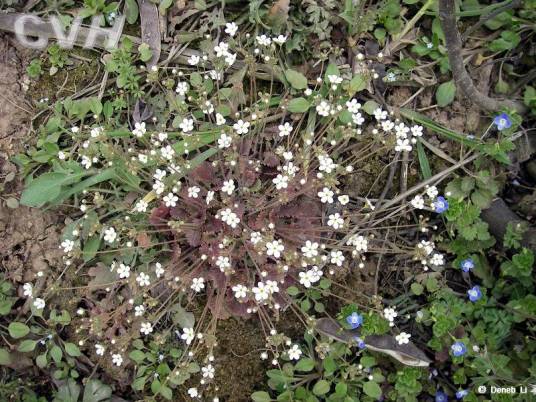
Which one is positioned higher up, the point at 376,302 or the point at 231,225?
the point at 231,225

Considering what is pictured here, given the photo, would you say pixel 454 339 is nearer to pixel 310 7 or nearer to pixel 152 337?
pixel 152 337

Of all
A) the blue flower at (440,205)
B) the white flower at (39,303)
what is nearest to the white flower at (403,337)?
the blue flower at (440,205)

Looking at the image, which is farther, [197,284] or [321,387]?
[321,387]

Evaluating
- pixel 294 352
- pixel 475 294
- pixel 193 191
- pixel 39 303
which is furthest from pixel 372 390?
pixel 39 303

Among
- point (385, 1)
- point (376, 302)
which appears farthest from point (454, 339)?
point (385, 1)

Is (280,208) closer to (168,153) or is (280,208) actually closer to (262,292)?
(262,292)

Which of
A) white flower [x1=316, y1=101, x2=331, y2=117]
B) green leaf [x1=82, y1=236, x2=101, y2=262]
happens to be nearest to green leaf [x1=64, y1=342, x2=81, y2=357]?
green leaf [x1=82, y1=236, x2=101, y2=262]

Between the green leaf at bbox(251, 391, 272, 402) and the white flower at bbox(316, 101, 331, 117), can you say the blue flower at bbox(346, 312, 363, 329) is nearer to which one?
the green leaf at bbox(251, 391, 272, 402)

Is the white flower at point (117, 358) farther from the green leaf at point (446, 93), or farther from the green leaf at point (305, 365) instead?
the green leaf at point (446, 93)
